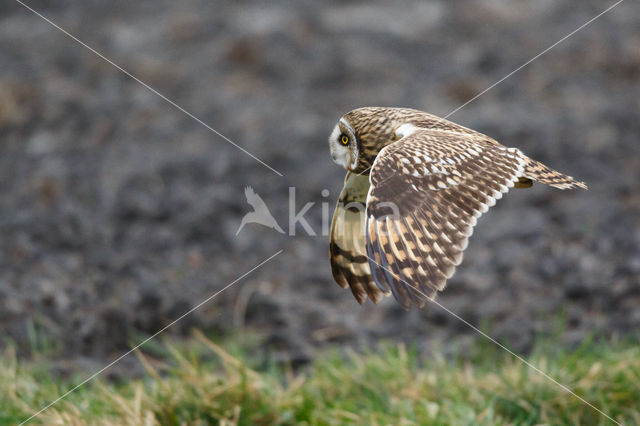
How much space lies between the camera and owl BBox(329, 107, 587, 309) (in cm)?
164

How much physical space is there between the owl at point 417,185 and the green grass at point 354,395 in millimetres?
1447

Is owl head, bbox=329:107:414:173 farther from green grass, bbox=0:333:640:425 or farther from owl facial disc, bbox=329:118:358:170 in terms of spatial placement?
green grass, bbox=0:333:640:425

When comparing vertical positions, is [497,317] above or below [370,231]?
below

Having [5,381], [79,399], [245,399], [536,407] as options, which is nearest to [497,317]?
[536,407]

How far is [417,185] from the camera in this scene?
67.1 inches

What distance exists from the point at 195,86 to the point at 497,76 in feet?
8.82

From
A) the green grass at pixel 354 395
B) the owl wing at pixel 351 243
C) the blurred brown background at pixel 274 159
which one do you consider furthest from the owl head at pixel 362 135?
the blurred brown background at pixel 274 159

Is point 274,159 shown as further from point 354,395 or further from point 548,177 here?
point 548,177

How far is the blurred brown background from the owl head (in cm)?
266

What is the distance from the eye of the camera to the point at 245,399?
322 cm

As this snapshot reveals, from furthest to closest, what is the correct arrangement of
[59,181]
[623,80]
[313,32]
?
[313,32] → [623,80] → [59,181]

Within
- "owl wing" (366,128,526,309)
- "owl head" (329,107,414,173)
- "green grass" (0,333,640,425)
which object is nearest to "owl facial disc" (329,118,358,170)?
"owl head" (329,107,414,173)

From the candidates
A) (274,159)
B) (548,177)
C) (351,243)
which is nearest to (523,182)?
(548,177)

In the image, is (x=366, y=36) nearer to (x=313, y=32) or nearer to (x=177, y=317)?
(x=313, y=32)
